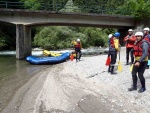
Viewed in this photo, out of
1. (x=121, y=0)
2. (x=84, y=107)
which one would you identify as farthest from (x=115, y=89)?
(x=121, y=0)

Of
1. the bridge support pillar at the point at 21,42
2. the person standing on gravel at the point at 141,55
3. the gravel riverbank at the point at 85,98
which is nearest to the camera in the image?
the gravel riverbank at the point at 85,98

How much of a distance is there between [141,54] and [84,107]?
2.36m

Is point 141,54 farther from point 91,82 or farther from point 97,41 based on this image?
point 97,41

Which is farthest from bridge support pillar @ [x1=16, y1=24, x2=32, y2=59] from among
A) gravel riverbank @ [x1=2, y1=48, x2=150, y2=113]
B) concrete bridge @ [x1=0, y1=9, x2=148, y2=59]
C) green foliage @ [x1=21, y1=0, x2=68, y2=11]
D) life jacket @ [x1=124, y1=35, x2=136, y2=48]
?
gravel riverbank @ [x1=2, y1=48, x2=150, y2=113]

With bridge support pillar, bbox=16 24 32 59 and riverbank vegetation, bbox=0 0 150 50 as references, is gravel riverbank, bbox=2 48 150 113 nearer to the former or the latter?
bridge support pillar, bbox=16 24 32 59

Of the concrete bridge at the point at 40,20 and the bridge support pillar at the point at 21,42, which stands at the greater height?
the concrete bridge at the point at 40,20

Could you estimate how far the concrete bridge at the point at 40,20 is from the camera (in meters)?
27.9

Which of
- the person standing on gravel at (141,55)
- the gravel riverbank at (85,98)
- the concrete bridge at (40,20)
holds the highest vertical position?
the concrete bridge at (40,20)

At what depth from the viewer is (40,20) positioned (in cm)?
2941

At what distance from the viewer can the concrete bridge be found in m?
27.9

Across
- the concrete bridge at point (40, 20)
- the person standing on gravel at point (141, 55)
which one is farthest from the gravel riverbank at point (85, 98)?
the concrete bridge at point (40, 20)

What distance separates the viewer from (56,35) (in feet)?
124

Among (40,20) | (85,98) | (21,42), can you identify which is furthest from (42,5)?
(85,98)

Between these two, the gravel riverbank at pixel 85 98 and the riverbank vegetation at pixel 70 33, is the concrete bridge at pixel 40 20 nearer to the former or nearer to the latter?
the riverbank vegetation at pixel 70 33
